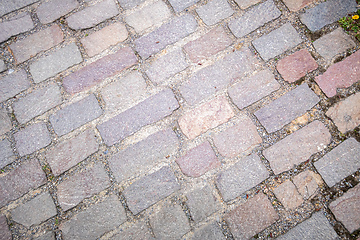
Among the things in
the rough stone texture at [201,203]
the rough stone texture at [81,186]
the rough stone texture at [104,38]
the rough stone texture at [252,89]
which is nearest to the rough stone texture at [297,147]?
the rough stone texture at [252,89]

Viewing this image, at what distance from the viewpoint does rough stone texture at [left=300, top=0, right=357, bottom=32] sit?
2072 millimetres

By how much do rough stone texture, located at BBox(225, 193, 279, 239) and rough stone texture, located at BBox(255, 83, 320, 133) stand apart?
1.76 ft

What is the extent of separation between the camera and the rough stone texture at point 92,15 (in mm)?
2143

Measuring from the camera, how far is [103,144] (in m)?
1.87

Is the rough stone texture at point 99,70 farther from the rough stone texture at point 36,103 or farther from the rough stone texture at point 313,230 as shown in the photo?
the rough stone texture at point 313,230

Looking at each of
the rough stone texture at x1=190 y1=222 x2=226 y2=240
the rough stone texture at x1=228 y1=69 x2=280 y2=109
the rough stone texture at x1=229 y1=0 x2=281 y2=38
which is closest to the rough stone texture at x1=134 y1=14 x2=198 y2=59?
the rough stone texture at x1=229 y1=0 x2=281 y2=38

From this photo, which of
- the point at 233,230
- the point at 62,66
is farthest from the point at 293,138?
the point at 62,66

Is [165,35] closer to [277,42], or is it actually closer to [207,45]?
[207,45]

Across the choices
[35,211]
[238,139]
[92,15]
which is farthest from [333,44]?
[35,211]

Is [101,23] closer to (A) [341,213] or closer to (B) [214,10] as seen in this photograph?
(B) [214,10]

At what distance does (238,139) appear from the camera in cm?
186

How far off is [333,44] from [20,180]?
8.65 feet

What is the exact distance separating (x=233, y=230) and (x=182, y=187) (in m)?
0.45

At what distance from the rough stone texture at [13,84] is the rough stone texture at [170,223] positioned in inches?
57.6
